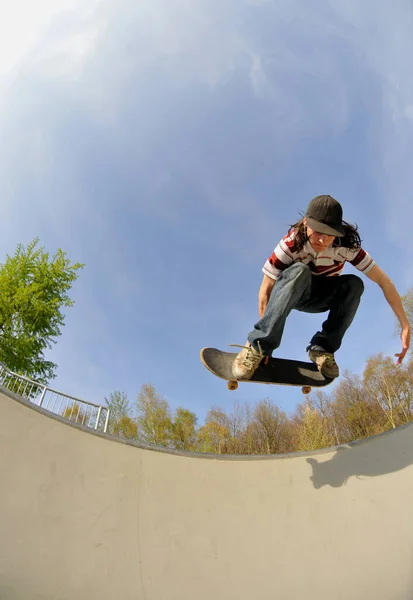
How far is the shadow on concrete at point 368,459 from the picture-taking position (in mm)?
3111

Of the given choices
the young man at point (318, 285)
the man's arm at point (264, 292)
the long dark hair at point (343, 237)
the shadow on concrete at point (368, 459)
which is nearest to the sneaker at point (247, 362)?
the young man at point (318, 285)

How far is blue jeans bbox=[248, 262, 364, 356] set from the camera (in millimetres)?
2881

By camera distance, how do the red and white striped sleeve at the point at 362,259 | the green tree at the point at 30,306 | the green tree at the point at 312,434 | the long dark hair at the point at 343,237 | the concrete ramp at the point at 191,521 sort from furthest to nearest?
the green tree at the point at 312,434, the green tree at the point at 30,306, the red and white striped sleeve at the point at 362,259, the long dark hair at the point at 343,237, the concrete ramp at the point at 191,521

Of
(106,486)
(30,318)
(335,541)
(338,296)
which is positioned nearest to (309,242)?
(338,296)

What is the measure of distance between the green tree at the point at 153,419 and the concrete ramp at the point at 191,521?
14.2 meters

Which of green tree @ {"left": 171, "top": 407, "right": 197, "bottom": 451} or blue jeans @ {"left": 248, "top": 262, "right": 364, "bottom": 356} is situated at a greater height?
green tree @ {"left": 171, "top": 407, "right": 197, "bottom": 451}

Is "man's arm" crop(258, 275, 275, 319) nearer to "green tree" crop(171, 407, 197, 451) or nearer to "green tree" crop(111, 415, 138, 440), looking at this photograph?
"green tree" crop(111, 415, 138, 440)

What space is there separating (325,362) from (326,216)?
1384 mm

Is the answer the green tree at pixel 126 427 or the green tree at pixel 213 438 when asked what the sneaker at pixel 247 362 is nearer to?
the green tree at pixel 126 427

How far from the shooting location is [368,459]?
10.6 feet

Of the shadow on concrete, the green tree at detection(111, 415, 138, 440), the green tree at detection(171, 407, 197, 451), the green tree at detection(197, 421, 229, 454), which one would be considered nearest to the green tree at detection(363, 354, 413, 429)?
the green tree at detection(197, 421, 229, 454)

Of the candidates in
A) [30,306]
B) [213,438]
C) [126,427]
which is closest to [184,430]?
[213,438]

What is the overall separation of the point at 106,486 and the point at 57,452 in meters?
0.55

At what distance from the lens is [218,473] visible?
3.32 m
